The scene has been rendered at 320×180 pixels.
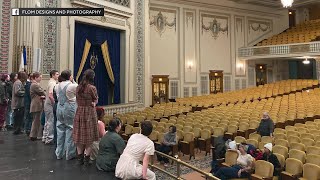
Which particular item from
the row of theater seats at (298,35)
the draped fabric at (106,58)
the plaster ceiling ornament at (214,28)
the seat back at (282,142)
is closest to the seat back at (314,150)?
the seat back at (282,142)

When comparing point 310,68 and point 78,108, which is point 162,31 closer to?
point 310,68

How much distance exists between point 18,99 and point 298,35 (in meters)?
19.3

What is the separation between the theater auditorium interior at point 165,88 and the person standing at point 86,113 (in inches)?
0.6

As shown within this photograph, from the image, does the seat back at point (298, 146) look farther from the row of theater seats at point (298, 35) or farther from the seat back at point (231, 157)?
the row of theater seats at point (298, 35)

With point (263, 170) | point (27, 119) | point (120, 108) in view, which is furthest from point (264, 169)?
point (120, 108)

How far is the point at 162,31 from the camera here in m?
18.5

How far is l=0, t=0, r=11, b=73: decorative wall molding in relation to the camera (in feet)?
29.9

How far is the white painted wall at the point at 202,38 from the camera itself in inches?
728

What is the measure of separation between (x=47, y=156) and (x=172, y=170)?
9.77 feet

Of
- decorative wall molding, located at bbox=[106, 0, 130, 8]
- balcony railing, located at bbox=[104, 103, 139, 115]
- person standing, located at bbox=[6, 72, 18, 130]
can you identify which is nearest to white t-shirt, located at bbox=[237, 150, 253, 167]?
person standing, located at bbox=[6, 72, 18, 130]

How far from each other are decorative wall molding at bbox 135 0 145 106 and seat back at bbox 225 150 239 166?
8.71 m

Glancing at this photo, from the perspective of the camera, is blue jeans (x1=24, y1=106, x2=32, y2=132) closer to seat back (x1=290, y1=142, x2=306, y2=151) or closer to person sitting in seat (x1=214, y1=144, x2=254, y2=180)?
person sitting in seat (x1=214, y1=144, x2=254, y2=180)

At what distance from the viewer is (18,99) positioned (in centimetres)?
626

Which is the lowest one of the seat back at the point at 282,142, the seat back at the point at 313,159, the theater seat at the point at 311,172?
the theater seat at the point at 311,172
